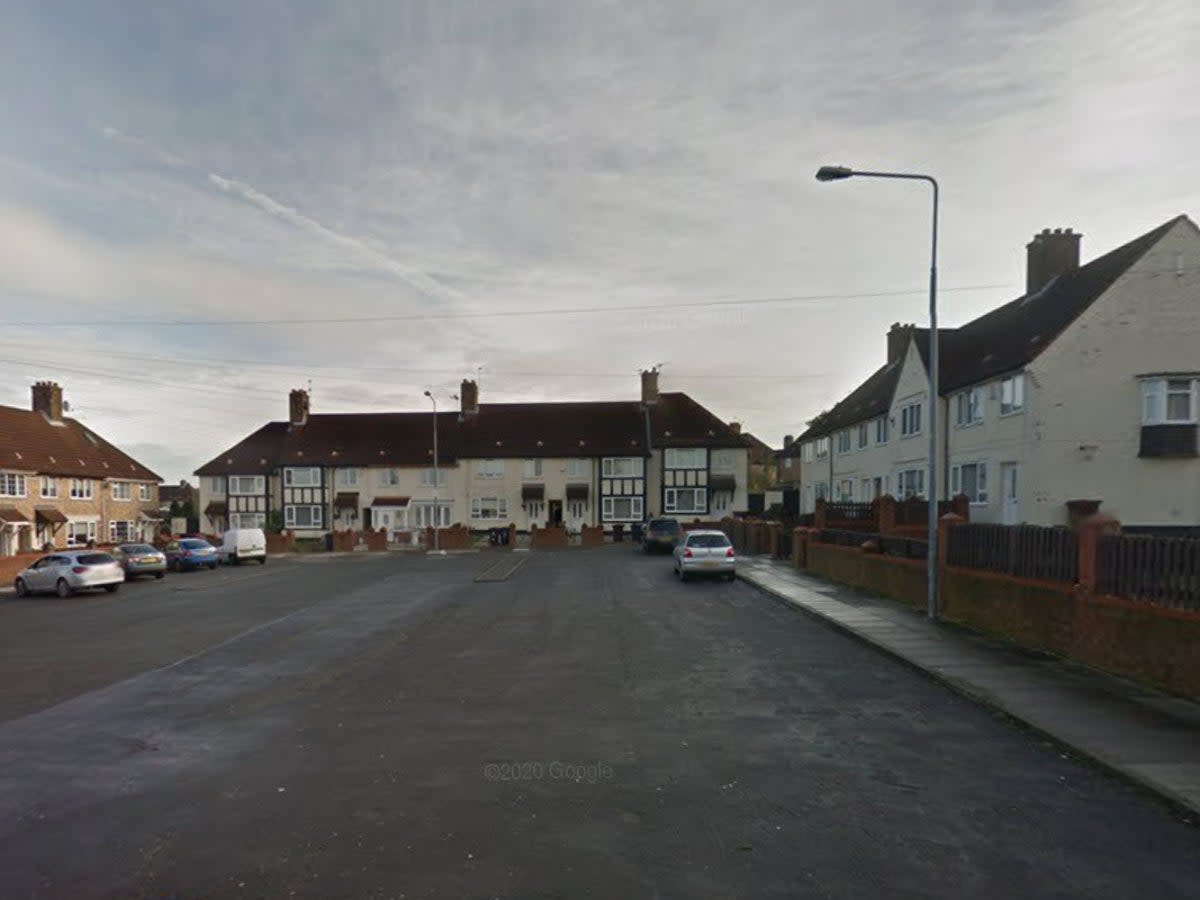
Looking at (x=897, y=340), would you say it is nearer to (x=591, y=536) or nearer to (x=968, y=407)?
(x=968, y=407)

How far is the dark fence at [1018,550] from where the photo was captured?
36.7ft

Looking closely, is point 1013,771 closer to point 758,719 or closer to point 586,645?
point 758,719

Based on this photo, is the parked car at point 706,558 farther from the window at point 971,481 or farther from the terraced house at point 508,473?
the terraced house at point 508,473

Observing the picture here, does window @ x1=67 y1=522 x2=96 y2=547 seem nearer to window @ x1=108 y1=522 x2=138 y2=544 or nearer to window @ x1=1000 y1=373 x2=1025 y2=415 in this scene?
window @ x1=108 y1=522 x2=138 y2=544

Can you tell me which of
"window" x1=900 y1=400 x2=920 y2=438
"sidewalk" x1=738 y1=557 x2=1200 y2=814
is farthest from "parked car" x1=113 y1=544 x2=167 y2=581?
"window" x1=900 y1=400 x2=920 y2=438

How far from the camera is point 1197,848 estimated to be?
5.07 metres

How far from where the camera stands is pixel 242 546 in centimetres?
3647

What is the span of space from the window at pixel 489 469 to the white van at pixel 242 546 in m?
18.8

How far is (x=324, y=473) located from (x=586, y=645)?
1849 inches

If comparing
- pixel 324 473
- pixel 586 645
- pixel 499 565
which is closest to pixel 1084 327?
pixel 586 645

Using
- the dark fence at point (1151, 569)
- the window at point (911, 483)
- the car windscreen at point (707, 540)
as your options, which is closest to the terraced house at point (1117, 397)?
the window at point (911, 483)

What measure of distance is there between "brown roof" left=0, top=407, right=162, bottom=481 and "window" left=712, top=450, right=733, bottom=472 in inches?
1717

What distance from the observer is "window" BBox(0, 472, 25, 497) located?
41.7 meters

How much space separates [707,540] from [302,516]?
4080 centimetres
